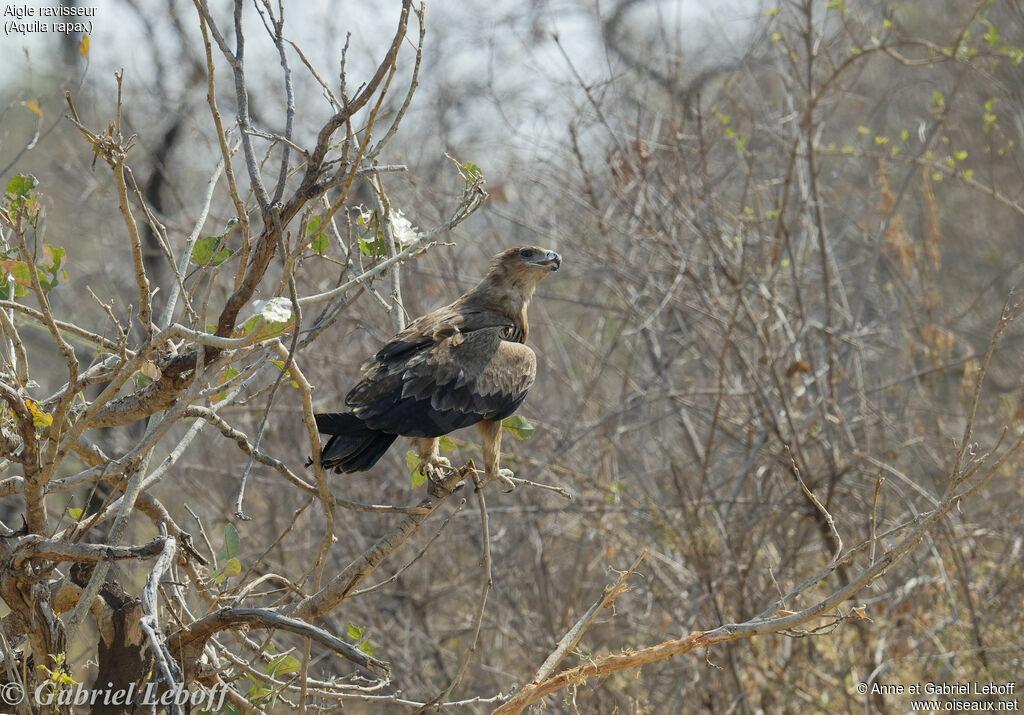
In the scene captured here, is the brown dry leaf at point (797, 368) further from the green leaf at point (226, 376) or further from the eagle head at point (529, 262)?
the green leaf at point (226, 376)

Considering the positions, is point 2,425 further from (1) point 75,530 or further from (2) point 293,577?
(2) point 293,577

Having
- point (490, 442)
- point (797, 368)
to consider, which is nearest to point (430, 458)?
point (490, 442)

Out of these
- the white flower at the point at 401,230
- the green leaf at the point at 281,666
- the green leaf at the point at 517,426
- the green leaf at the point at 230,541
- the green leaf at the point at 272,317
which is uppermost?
the white flower at the point at 401,230

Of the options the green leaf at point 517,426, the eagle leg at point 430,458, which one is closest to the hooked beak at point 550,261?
the eagle leg at point 430,458

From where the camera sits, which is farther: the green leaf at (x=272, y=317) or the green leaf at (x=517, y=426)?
the green leaf at (x=517, y=426)

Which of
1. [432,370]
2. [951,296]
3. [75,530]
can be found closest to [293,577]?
[432,370]

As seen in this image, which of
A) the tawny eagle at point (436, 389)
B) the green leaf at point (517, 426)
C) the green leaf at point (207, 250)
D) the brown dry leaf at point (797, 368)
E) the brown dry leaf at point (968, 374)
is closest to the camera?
the green leaf at point (207, 250)

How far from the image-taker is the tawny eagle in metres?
3.66

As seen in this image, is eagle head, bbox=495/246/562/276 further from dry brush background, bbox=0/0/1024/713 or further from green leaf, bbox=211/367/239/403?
green leaf, bbox=211/367/239/403

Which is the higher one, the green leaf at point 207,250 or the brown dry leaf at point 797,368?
the green leaf at point 207,250

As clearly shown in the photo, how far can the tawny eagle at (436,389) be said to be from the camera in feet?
12.0

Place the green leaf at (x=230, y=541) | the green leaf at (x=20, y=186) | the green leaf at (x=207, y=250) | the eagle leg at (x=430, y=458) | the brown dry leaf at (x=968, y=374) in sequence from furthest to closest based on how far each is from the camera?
the brown dry leaf at (x=968, y=374), the eagle leg at (x=430, y=458), the green leaf at (x=230, y=541), the green leaf at (x=207, y=250), the green leaf at (x=20, y=186)

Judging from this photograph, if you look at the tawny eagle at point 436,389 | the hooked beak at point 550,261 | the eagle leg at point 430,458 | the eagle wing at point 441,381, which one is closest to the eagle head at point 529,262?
the hooked beak at point 550,261

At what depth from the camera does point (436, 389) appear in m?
4.16
